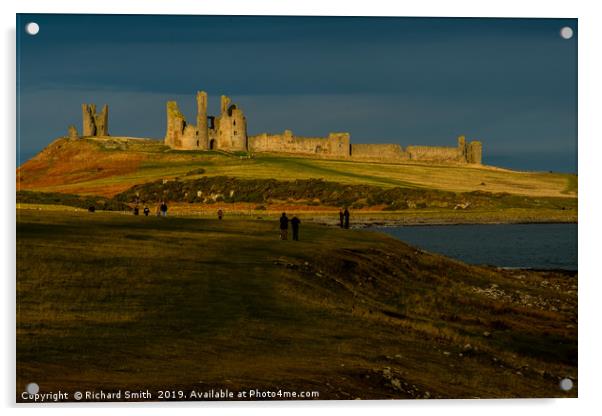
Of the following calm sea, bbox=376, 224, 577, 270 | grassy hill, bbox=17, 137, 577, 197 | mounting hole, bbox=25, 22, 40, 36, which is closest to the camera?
mounting hole, bbox=25, 22, 40, 36

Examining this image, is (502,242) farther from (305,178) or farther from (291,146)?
(291,146)

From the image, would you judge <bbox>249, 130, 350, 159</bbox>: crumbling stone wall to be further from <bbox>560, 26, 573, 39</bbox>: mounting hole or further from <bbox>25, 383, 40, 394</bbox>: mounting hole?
<bbox>25, 383, 40, 394</bbox>: mounting hole

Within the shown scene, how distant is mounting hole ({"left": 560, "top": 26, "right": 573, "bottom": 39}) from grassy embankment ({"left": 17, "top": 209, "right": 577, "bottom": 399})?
8.27 m

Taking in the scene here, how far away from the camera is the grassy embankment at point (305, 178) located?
40.6m

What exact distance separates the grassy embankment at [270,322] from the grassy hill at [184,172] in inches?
102

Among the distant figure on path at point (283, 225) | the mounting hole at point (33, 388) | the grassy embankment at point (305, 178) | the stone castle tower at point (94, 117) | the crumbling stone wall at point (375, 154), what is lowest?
the mounting hole at point (33, 388)

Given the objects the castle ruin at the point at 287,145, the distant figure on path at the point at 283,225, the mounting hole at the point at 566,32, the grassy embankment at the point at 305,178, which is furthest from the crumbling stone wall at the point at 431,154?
the mounting hole at the point at 566,32

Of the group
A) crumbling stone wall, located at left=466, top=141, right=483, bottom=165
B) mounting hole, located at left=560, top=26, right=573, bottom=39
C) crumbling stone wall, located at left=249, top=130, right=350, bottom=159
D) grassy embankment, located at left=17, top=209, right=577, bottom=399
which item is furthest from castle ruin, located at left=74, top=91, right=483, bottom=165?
mounting hole, located at left=560, top=26, right=573, bottom=39

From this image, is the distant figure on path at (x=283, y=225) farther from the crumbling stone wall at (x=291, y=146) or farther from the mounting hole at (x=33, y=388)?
the crumbling stone wall at (x=291, y=146)

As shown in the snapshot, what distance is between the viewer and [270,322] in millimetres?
25406

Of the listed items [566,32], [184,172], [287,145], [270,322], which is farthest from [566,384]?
[287,145]

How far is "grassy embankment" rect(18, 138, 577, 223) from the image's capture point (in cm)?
4060

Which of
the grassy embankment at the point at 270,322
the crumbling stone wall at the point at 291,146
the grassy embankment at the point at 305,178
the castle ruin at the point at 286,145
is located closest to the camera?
the grassy embankment at the point at 270,322

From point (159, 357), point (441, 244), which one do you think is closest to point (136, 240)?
point (159, 357)
